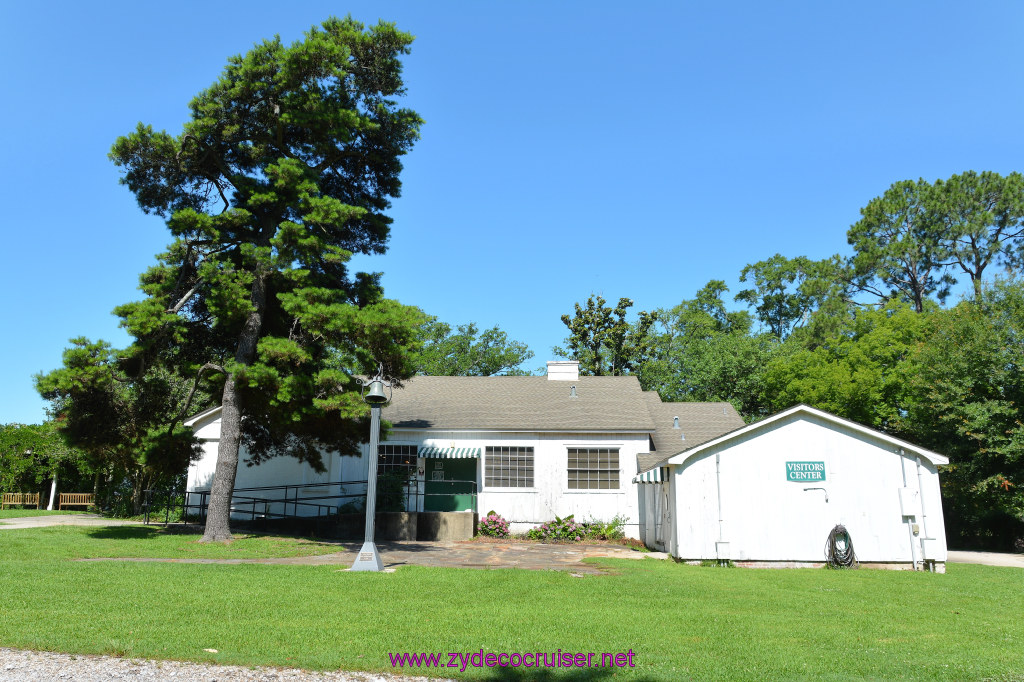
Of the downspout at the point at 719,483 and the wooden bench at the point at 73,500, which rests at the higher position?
the downspout at the point at 719,483

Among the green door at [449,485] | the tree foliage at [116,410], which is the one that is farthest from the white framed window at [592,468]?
the tree foliage at [116,410]

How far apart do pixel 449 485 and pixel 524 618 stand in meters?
15.5

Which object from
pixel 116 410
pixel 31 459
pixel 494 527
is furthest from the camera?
pixel 31 459

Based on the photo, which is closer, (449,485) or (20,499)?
(449,485)

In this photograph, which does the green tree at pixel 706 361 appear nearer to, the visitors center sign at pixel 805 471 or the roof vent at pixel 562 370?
the roof vent at pixel 562 370

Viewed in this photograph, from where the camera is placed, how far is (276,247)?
16688mm

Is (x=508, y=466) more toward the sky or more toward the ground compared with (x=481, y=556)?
more toward the sky

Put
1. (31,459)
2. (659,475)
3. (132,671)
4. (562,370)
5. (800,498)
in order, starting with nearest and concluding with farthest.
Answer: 1. (132,671)
2. (800,498)
3. (659,475)
4. (562,370)
5. (31,459)

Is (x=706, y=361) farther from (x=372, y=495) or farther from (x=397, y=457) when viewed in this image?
(x=372, y=495)

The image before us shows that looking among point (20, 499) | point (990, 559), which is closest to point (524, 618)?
point (990, 559)

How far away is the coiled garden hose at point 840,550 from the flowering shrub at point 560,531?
8111 mm

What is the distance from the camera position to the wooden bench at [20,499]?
3325cm

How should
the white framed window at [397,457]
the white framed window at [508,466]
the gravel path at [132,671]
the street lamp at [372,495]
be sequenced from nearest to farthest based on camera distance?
the gravel path at [132,671]
the street lamp at [372,495]
the white framed window at [508,466]
the white framed window at [397,457]

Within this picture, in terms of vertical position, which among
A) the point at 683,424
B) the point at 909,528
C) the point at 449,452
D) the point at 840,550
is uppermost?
the point at 683,424
